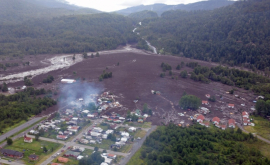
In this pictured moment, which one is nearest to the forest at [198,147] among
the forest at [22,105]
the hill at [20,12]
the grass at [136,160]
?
the grass at [136,160]

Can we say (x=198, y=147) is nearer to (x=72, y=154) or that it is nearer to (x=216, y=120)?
(x=216, y=120)

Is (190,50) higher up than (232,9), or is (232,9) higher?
(232,9)

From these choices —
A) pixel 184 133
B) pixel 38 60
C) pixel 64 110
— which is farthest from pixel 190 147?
pixel 38 60

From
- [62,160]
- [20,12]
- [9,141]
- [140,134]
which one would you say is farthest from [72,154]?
[20,12]

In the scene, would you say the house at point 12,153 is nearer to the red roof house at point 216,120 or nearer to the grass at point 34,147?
the grass at point 34,147

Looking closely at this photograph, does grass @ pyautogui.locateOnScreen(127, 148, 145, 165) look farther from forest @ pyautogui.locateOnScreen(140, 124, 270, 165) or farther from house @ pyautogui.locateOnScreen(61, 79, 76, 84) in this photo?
house @ pyautogui.locateOnScreen(61, 79, 76, 84)

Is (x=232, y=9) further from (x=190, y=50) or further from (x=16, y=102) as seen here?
(x=16, y=102)
